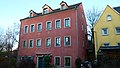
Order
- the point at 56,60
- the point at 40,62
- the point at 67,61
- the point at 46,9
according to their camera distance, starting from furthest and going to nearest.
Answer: the point at 46,9
the point at 40,62
the point at 56,60
the point at 67,61

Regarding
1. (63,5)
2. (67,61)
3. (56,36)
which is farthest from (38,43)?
(63,5)

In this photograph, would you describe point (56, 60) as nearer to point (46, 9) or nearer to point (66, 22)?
point (66, 22)

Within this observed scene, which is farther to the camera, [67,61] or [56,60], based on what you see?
[56,60]

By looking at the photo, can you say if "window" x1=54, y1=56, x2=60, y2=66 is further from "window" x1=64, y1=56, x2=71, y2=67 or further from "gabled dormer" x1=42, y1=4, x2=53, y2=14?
"gabled dormer" x1=42, y1=4, x2=53, y2=14

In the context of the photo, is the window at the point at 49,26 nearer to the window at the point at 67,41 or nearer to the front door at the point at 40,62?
the window at the point at 67,41

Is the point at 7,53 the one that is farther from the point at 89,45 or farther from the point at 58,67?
the point at 89,45

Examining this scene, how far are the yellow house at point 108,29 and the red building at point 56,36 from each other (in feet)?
9.72

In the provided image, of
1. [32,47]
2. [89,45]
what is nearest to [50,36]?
[32,47]

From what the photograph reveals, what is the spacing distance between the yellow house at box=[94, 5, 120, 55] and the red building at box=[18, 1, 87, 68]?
2.96 meters

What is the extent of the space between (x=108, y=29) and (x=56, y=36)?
33.3 feet

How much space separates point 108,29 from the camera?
111 ft

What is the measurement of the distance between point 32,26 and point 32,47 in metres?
4.80

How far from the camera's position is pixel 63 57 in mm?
31344

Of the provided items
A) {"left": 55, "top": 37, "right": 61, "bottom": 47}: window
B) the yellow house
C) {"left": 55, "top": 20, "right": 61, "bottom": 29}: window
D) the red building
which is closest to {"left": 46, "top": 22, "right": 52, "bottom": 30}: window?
the red building
